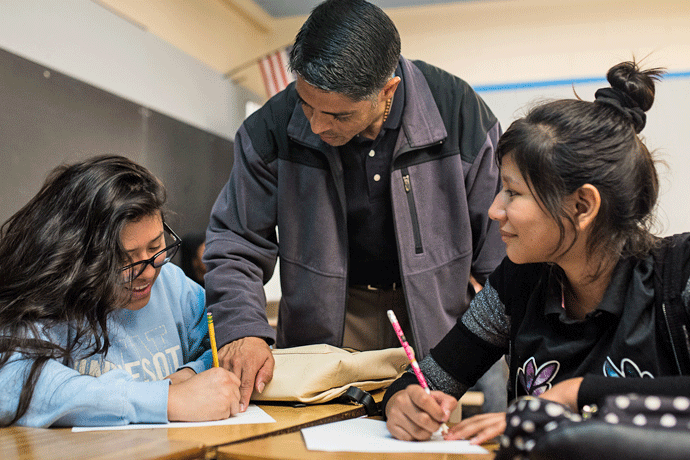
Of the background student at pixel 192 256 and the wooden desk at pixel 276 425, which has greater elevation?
the background student at pixel 192 256

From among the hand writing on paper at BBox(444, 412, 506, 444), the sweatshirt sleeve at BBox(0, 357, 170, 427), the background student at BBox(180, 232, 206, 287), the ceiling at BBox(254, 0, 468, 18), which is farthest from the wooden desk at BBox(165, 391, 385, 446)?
the ceiling at BBox(254, 0, 468, 18)

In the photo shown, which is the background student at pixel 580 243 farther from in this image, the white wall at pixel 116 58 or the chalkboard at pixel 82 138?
the white wall at pixel 116 58

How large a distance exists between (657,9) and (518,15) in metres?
1.05

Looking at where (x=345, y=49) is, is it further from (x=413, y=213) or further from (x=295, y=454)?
(x=295, y=454)

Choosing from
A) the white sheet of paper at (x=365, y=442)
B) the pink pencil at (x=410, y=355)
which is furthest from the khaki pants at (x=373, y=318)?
the white sheet of paper at (x=365, y=442)

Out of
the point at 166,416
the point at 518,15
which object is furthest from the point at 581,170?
the point at 518,15

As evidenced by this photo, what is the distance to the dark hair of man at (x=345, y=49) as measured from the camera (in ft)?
4.75

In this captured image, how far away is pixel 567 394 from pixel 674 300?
0.25m

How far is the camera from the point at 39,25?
3055 mm

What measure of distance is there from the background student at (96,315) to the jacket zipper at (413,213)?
608 millimetres

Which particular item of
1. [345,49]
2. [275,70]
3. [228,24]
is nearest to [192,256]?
A: [275,70]

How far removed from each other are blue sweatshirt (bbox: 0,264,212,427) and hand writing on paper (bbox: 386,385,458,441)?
0.43m

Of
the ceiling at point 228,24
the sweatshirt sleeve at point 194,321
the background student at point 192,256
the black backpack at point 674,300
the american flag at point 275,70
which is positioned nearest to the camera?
the black backpack at point 674,300

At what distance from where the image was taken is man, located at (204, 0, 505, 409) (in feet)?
5.47
